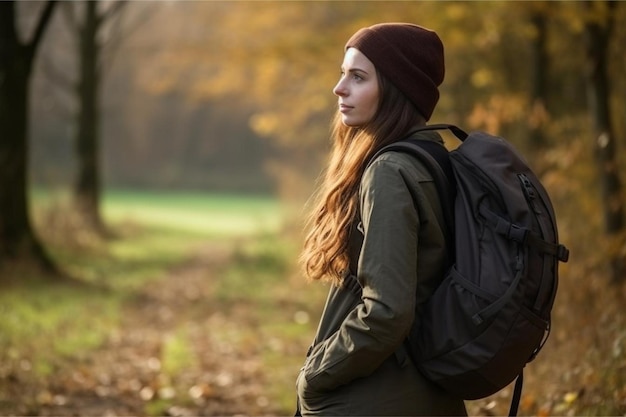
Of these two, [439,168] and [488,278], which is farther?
[439,168]

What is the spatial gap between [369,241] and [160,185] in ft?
194

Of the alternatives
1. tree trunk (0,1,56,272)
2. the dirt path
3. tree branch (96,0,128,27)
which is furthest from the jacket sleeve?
tree branch (96,0,128,27)

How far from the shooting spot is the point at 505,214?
293 cm

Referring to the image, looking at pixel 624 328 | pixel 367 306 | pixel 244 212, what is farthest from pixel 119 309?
pixel 244 212

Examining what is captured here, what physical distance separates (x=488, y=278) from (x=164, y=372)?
6368 millimetres

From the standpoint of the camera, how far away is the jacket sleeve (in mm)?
2826

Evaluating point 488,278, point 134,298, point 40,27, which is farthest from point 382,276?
point 134,298

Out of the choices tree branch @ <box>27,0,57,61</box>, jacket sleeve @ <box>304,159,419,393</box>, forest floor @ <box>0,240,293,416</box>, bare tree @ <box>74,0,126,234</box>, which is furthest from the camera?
bare tree @ <box>74,0,126,234</box>

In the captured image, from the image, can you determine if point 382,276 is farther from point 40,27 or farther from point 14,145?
point 14,145

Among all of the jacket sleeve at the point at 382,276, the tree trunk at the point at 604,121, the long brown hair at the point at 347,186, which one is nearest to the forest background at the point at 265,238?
the tree trunk at the point at 604,121

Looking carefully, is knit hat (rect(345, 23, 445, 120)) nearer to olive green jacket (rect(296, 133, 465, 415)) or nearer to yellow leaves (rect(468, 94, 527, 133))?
olive green jacket (rect(296, 133, 465, 415))

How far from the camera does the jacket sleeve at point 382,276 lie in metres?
2.83

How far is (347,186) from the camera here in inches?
123

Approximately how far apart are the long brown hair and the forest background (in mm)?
763
